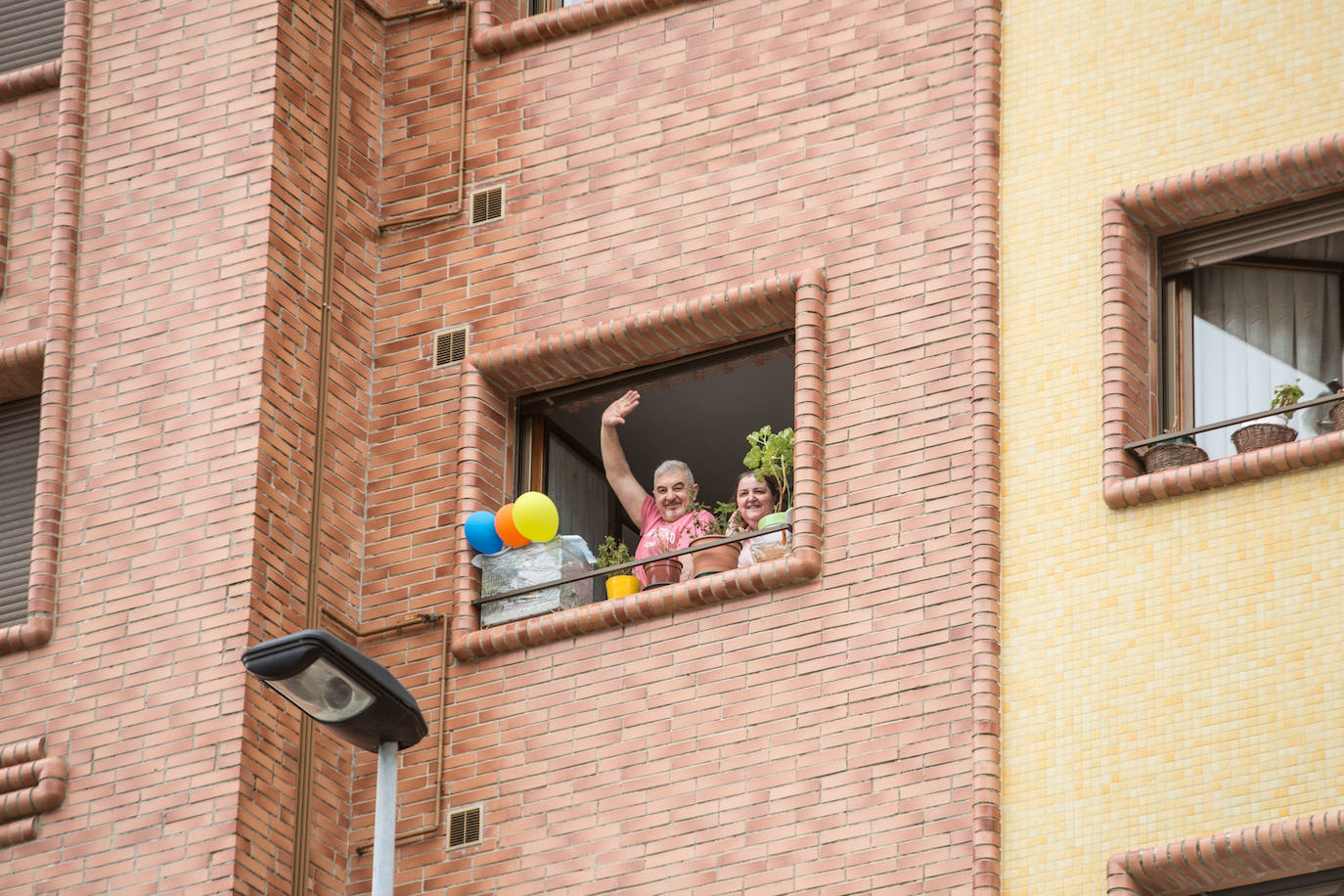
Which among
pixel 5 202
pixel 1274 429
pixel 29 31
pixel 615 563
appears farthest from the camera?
pixel 29 31

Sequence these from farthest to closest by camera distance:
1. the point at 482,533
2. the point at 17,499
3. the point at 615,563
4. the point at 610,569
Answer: the point at 17,499, the point at 615,563, the point at 482,533, the point at 610,569

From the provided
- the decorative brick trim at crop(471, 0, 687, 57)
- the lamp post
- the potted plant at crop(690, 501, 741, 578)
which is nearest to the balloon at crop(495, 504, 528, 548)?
the potted plant at crop(690, 501, 741, 578)

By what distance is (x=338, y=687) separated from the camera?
1278cm

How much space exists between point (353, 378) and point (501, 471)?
106 cm

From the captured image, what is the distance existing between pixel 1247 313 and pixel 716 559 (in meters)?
3.20

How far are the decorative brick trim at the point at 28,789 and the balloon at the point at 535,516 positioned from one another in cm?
286

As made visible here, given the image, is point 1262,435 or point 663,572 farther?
point 663,572

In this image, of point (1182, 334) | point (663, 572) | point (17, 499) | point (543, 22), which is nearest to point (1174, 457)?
point (1182, 334)

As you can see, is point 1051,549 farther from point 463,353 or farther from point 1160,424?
point 463,353

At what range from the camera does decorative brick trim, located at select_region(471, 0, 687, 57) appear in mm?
17609

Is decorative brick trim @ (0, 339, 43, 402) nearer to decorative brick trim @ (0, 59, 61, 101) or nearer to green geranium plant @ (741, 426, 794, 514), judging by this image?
decorative brick trim @ (0, 59, 61, 101)

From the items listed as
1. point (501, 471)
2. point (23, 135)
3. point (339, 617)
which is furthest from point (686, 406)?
point (23, 135)

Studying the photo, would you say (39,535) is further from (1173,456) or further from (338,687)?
(1173,456)

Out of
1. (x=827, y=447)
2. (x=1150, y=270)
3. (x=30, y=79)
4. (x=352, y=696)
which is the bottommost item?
(x=352, y=696)
